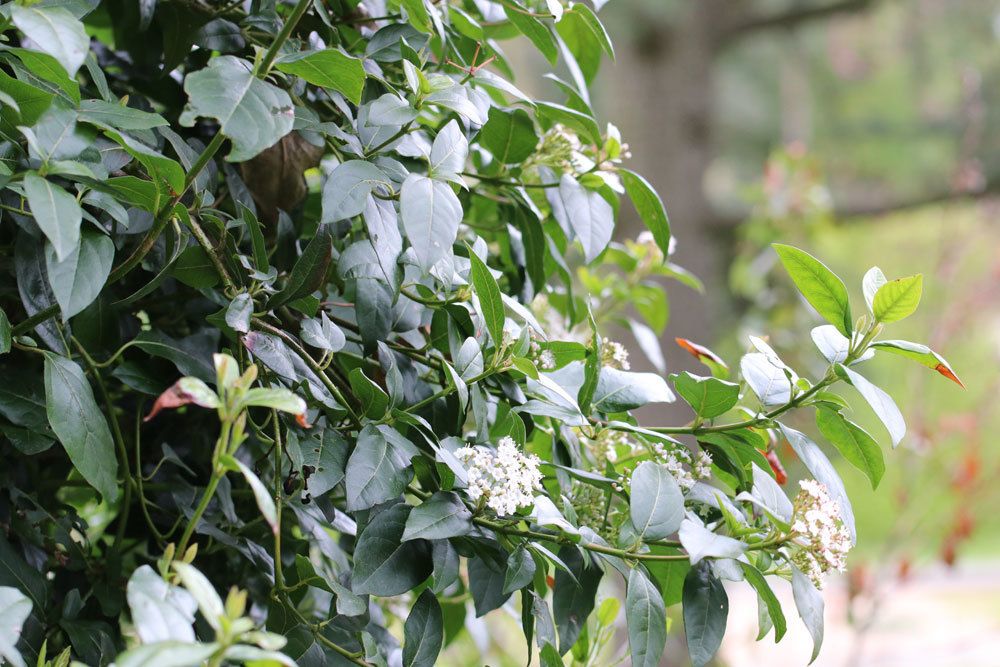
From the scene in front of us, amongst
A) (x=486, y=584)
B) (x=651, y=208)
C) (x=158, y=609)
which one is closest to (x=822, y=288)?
(x=651, y=208)

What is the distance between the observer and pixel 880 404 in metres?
0.47

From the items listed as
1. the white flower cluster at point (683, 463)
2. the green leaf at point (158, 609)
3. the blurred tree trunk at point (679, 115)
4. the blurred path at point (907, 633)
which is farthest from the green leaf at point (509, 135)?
the blurred path at point (907, 633)

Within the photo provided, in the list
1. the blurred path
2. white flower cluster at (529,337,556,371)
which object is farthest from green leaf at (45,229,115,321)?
the blurred path

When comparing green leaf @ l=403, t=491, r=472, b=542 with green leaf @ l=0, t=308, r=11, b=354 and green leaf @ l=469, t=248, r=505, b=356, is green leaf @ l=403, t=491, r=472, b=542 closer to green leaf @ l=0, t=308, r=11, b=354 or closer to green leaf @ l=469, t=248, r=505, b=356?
green leaf @ l=469, t=248, r=505, b=356

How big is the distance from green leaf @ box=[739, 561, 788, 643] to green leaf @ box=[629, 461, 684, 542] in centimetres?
4

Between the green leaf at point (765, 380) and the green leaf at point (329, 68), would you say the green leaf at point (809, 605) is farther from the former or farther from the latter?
the green leaf at point (329, 68)

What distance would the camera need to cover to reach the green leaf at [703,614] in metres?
0.47

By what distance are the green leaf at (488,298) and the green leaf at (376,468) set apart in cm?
8

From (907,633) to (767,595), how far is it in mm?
2614

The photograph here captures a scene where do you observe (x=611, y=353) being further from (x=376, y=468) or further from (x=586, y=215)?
(x=376, y=468)

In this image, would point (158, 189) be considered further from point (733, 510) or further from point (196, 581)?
point (733, 510)

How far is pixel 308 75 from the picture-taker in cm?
43

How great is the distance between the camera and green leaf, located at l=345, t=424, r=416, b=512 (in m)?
0.44

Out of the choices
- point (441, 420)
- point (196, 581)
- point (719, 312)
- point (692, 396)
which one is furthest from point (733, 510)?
point (719, 312)
